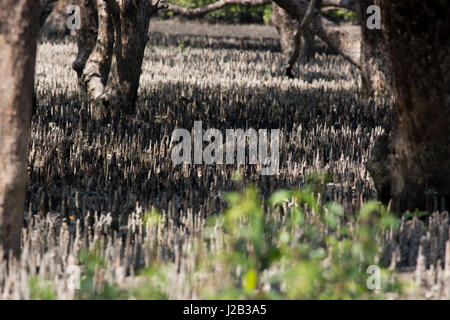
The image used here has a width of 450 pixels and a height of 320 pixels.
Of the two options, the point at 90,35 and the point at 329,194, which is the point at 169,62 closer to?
the point at 90,35

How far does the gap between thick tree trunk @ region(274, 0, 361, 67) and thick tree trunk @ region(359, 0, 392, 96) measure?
609 millimetres

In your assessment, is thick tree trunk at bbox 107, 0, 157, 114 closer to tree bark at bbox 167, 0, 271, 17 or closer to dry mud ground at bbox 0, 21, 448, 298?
dry mud ground at bbox 0, 21, 448, 298

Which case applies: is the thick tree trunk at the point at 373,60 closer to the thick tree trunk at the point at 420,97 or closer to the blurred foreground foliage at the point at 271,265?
the thick tree trunk at the point at 420,97

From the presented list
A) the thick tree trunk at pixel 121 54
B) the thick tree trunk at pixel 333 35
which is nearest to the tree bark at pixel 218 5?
the thick tree trunk at pixel 333 35

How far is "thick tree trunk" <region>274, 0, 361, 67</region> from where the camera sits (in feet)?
37.3

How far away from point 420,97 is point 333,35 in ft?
23.0

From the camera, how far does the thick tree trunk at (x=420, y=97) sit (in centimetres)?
463

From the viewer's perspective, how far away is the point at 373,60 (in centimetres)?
1039

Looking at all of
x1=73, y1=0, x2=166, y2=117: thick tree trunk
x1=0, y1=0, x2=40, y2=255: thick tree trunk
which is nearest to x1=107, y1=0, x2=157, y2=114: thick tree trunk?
x1=73, y1=0, x2=166, y2=117: thick tree trunk

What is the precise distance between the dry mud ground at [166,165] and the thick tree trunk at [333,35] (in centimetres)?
54

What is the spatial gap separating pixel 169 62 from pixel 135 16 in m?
Answer: 6.63

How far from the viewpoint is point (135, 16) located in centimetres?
855
